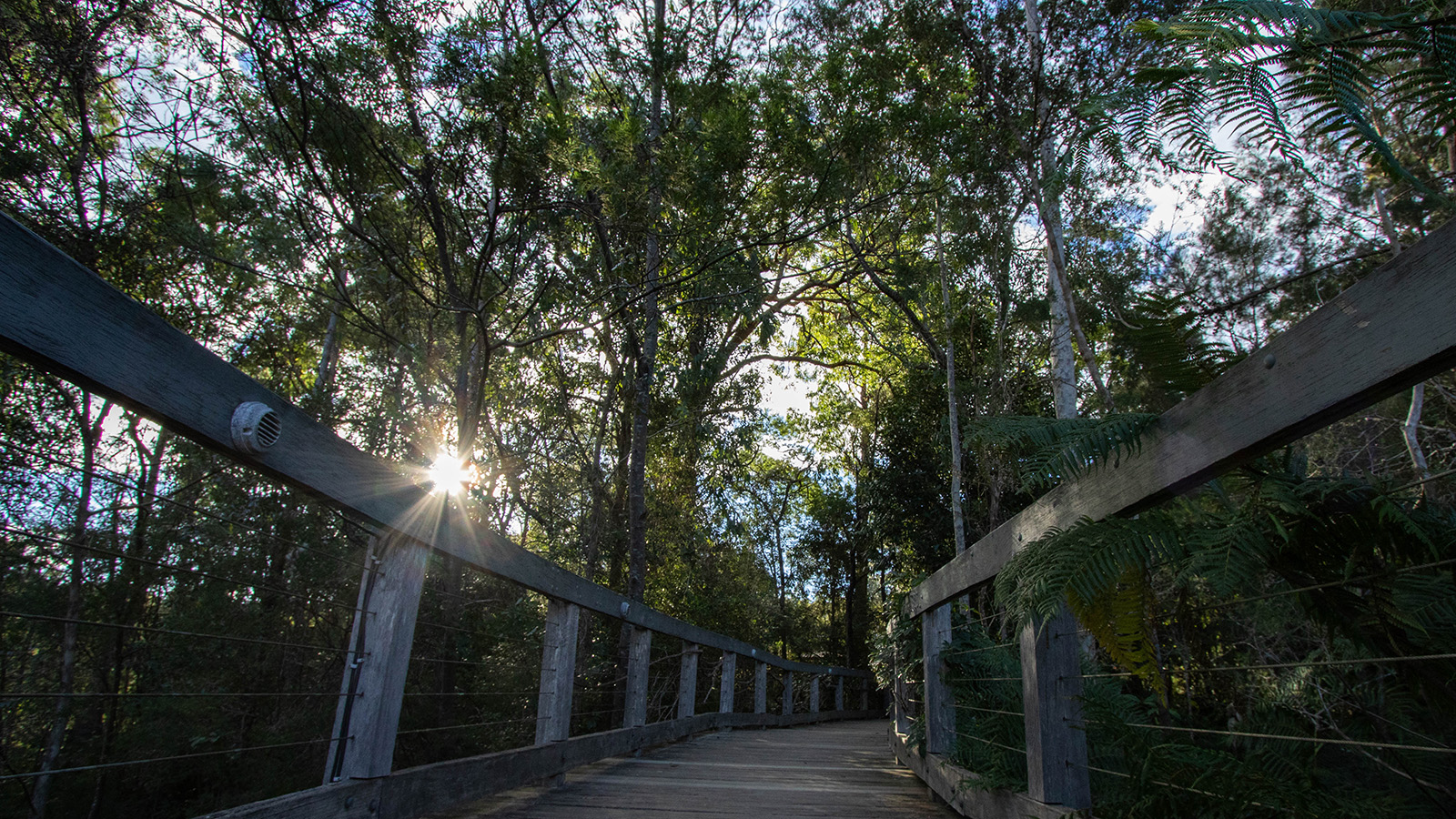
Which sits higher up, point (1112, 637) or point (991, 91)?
point (991, 91)

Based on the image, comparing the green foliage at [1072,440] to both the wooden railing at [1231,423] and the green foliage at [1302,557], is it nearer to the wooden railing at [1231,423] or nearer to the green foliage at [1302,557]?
the wooden railing at [1231,423]

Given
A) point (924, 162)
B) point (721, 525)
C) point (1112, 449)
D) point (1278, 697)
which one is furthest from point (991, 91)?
point (721, 525)

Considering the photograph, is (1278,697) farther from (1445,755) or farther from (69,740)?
(69,740)

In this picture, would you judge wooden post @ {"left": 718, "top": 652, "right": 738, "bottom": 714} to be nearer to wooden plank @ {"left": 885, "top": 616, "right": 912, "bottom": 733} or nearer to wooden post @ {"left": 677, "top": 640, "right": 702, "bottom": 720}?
wooden post @ {"left": 677, "top": 640, "right": 702, "bottom": 720}

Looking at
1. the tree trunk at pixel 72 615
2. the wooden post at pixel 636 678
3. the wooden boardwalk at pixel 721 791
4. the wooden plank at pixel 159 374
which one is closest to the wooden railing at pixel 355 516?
Result: the wooden plank at pixel 159 374

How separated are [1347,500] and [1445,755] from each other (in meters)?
0.60

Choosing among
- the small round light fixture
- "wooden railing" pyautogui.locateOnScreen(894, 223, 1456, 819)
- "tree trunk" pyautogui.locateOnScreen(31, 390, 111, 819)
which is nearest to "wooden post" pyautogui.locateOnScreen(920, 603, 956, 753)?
"wooden railing" pyautogui.locateOnScreen(894, 223, 1456, 819)

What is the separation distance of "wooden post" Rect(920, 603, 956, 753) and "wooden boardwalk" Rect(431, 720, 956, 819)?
28cm

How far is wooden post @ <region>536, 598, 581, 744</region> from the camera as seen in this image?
10.9ft

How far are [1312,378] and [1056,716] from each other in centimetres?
138

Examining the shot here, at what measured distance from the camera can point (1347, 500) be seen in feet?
4.75

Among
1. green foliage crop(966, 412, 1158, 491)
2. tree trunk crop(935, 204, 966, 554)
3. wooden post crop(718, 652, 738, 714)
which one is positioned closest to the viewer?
green foliage crop(966, 412, 1158, 491)

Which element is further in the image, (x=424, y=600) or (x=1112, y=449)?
(x=424, y=600)

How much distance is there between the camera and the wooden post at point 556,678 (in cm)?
332
